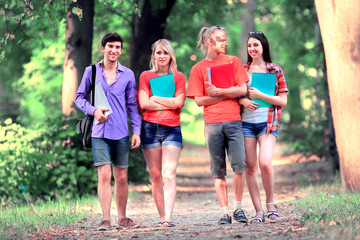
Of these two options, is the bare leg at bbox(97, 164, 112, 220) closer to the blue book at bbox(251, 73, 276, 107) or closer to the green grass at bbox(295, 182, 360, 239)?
the blue book at bbox(251, 73, 276, 107)

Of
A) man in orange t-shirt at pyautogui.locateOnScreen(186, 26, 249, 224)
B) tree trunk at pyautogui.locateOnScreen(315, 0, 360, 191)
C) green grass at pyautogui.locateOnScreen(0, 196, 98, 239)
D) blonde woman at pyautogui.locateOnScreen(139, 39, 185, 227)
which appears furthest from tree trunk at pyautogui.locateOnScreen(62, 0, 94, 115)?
man in orange t-shirt at pyautogui.locateOnScreen(186, 26, 249, 224)

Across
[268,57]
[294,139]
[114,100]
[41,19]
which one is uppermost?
[41,19]

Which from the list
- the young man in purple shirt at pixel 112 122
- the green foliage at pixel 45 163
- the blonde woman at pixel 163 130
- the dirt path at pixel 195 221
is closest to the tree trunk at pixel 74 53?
the green foliage at pixel 45 163

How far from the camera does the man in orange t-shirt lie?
22.1 feet

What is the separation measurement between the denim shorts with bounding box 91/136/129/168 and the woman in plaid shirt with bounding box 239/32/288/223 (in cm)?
148

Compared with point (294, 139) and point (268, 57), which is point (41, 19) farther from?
point (294, 139)

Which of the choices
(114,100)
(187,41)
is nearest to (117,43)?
(114,100)

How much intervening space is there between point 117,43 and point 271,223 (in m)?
2.81

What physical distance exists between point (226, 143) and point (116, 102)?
1.40 meters

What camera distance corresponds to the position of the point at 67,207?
8.85 metres

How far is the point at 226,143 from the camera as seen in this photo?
270 inches

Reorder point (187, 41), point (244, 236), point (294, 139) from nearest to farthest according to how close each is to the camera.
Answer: point (244, 236) → point (187, 41) → point (294, 139)

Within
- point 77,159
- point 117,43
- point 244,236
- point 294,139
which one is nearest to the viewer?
point 244,236

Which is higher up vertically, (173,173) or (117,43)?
(117,43)
